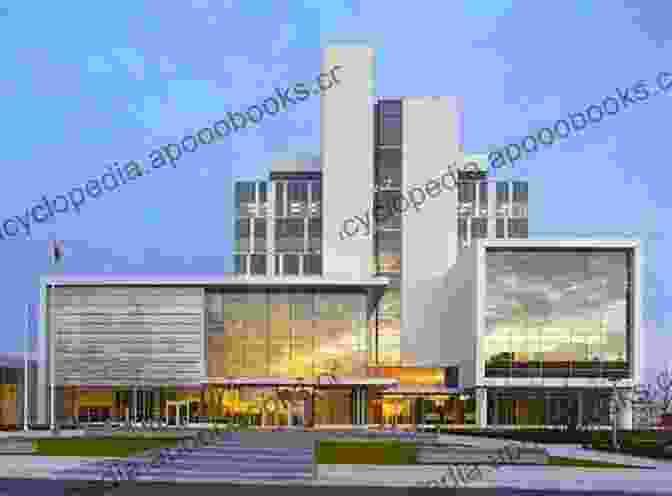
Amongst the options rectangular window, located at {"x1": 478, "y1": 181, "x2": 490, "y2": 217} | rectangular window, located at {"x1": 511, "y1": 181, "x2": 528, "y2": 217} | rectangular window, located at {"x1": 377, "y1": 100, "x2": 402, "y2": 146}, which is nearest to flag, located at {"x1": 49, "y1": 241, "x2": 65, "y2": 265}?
rectangular window, located at {"x1": 377, "y1": 100, "x2": 402, "y2": 146}

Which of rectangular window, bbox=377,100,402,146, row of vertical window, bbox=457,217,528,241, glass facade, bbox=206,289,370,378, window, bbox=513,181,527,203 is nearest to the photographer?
glass facade, bbox=206,289,370,378

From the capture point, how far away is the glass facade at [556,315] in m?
72.3

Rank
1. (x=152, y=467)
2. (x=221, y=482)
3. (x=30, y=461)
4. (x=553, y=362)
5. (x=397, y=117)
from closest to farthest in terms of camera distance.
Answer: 1. (x=221, y=482)
2. (x=152, y=467)
3. (x=30, y=461)
4. (x=553, y=362)
5. (x=397, y=117)

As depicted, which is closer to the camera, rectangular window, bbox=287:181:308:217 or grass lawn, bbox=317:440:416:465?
grass lawn, bbox=317:440:416:465

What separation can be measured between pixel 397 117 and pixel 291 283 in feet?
90.0

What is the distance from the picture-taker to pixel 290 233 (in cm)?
9625

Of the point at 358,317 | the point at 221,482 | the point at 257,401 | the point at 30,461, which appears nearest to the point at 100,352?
the point at 257,401

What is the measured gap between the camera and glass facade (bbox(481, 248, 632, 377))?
72.3m

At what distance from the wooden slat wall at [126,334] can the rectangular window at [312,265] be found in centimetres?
2281

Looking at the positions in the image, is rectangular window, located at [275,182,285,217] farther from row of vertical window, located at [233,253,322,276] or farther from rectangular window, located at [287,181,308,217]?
row of vertical window, located at [233,253,322,276]

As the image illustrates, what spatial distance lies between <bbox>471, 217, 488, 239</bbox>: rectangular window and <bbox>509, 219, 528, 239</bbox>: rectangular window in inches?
112

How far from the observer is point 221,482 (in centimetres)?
2509

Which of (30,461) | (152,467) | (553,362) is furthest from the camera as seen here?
(553,362)

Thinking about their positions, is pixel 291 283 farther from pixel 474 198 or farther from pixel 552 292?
pixel 474 198
